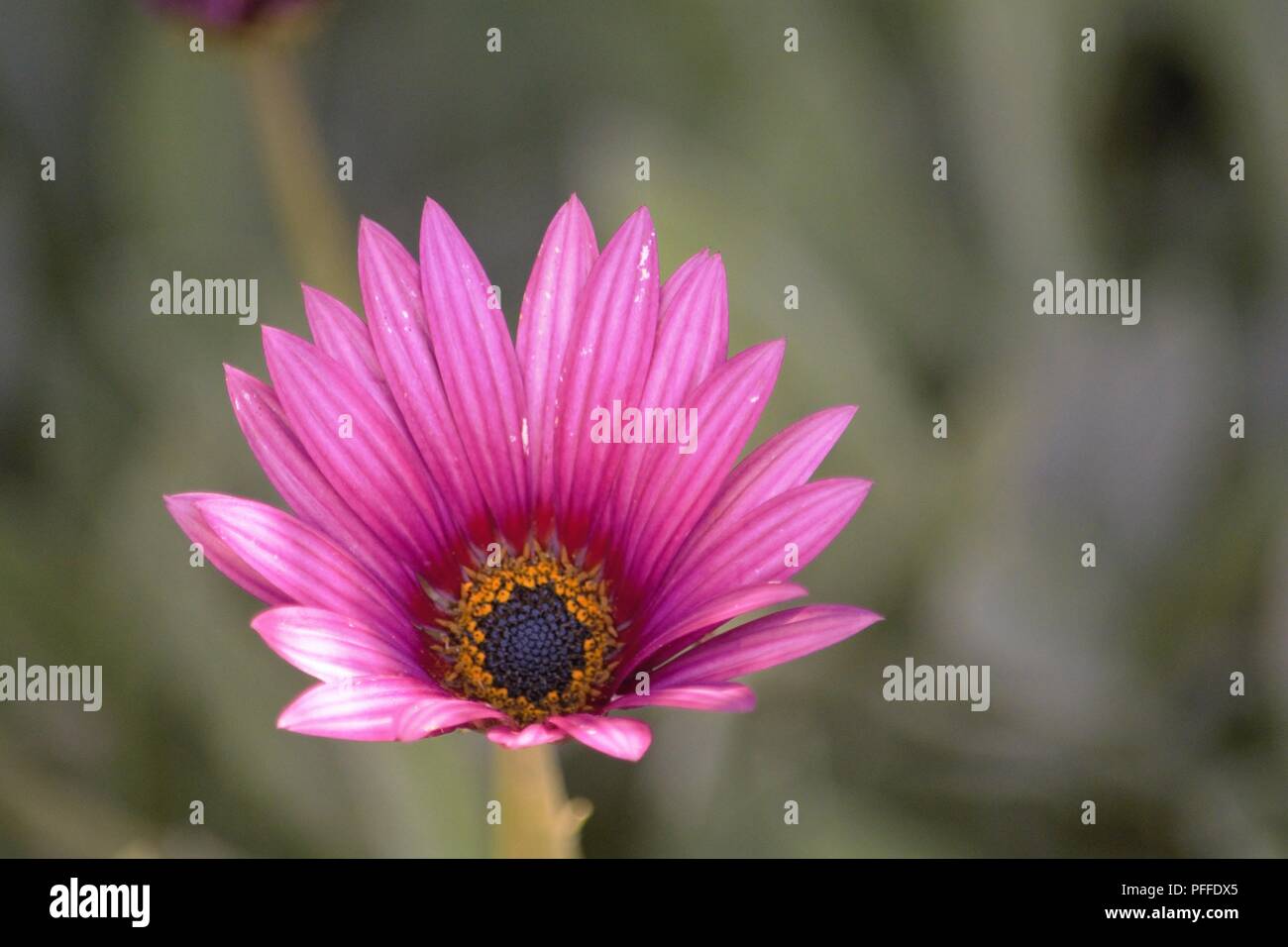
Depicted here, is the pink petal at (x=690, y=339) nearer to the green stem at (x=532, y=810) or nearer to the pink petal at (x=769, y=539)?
the pink petal at (x=769, y=539)

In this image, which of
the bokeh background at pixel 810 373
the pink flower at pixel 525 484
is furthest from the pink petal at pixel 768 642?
the bokeh background at pixel 810 373

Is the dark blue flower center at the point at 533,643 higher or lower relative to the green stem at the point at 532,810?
higher

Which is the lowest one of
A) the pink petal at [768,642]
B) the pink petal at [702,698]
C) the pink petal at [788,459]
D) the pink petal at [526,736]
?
the pink petal at [526,736]

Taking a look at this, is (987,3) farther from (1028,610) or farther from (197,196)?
(197,196)

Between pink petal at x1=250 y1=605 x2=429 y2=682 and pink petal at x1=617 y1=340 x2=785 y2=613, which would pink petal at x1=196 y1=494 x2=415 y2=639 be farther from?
pink petal at x1=617 y1=340 x2=785 y2=613

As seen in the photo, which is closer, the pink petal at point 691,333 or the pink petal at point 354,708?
the pink petal at point 354,708

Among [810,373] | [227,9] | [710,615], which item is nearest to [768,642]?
[710,615]

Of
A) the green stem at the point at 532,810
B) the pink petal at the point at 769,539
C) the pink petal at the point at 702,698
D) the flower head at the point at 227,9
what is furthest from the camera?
the flower head at the point at 227,9
